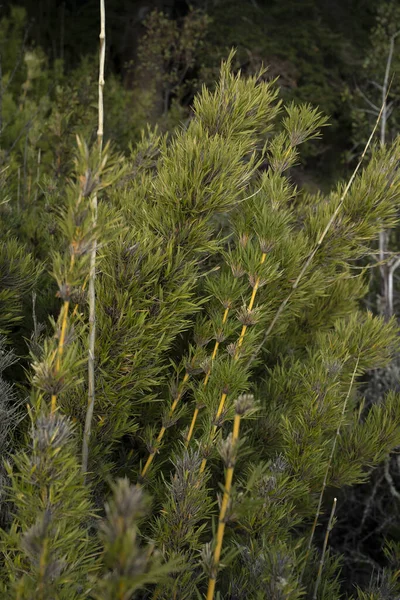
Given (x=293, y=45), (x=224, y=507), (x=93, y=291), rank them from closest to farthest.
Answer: (x=224, y=507), (x=93, y=291), (x=293, y=45)

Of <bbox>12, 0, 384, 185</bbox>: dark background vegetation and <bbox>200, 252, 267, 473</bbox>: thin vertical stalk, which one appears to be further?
<bbox>12, 0, 384, 185</bbox>: dark background vegetation

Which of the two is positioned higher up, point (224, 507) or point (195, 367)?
point (224, 507)

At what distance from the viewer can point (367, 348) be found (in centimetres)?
140

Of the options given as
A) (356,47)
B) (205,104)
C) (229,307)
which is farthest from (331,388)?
(356,47)

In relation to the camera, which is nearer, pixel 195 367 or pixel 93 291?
pixel 93 291

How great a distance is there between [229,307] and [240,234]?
0.54ft

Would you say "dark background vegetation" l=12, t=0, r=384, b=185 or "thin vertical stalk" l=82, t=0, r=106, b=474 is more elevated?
"thin vertical stalk" l=82, t=0, r=106, b=474

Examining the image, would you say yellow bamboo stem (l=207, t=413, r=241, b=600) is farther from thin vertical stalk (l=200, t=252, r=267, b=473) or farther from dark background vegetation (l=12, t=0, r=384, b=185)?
dark background vegetation (l=12, t=0, r=384, b=185)

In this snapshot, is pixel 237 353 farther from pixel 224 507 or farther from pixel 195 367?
pixel 224 507

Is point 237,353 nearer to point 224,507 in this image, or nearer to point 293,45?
point 224,507

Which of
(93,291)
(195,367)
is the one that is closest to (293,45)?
(195,367)

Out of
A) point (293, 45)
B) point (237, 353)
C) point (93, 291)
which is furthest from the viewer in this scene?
point (293, 45)

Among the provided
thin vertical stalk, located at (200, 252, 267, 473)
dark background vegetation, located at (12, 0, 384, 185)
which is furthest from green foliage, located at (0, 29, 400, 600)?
dark background vegetation, located at (12, 0, 384, 185)

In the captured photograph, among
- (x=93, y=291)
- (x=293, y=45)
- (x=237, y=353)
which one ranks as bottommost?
(x=293, y=45)
